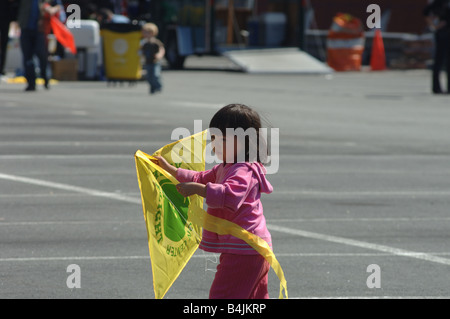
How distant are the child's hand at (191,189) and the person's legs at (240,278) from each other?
0.34m

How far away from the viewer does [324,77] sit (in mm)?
31500

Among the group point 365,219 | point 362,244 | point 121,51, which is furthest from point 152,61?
point 362,244

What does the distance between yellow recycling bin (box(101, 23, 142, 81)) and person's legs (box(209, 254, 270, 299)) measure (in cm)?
2110

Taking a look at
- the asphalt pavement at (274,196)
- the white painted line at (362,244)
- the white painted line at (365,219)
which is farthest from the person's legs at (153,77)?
the white painted line at (362,244)

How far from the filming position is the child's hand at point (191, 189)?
15.5 feet

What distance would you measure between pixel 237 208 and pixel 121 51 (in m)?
21.6

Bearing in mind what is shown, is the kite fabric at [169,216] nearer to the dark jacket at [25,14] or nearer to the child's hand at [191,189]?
the child's hand at [191,189]

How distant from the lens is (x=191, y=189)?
15.6 feet

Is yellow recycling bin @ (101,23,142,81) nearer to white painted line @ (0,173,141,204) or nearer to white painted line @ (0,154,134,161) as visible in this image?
white painted line @ (0,154,134,161)

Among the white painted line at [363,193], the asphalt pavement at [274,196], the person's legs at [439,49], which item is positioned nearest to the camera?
the asphalt pavement at [274,196]

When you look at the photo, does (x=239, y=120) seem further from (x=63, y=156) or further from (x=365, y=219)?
(x=63, y=156)

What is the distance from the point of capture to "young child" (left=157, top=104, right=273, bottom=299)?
4.73m
